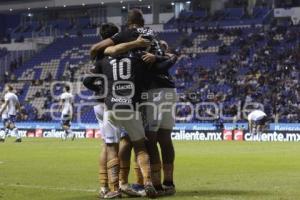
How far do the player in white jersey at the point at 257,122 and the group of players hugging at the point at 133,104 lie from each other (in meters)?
24.0

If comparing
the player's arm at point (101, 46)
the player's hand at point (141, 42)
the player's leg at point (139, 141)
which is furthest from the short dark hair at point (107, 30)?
the player's leg at point (139, 141)

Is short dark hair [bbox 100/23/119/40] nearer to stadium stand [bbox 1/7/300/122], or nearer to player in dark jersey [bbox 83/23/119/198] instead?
player in dark jersey [bbox 83/23/119/198]

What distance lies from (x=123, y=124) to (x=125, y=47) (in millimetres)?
1102

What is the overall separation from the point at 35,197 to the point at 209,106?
104 ft

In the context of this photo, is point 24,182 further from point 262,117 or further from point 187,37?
point 187,37

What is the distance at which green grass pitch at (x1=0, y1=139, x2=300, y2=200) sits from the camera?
10406mm

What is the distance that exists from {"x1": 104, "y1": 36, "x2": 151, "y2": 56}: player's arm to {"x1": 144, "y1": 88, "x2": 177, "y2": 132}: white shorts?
89 cm

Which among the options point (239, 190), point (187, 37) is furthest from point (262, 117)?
point (239, 190)

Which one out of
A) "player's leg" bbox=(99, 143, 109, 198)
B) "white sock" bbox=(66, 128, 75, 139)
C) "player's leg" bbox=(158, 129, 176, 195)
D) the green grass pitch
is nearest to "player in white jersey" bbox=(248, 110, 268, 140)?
"white sock" bbox=(66, 128, 75, 139)

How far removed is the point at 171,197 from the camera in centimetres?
1002

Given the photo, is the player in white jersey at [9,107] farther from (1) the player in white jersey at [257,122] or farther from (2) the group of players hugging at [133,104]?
(2) the group of players hugging at [133,104]

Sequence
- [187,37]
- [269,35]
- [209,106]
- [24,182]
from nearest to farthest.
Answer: [24,182]
[209,106]
[269,35]
[187,37]

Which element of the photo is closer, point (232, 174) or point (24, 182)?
point (24, 182)

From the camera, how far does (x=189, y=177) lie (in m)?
13.3
